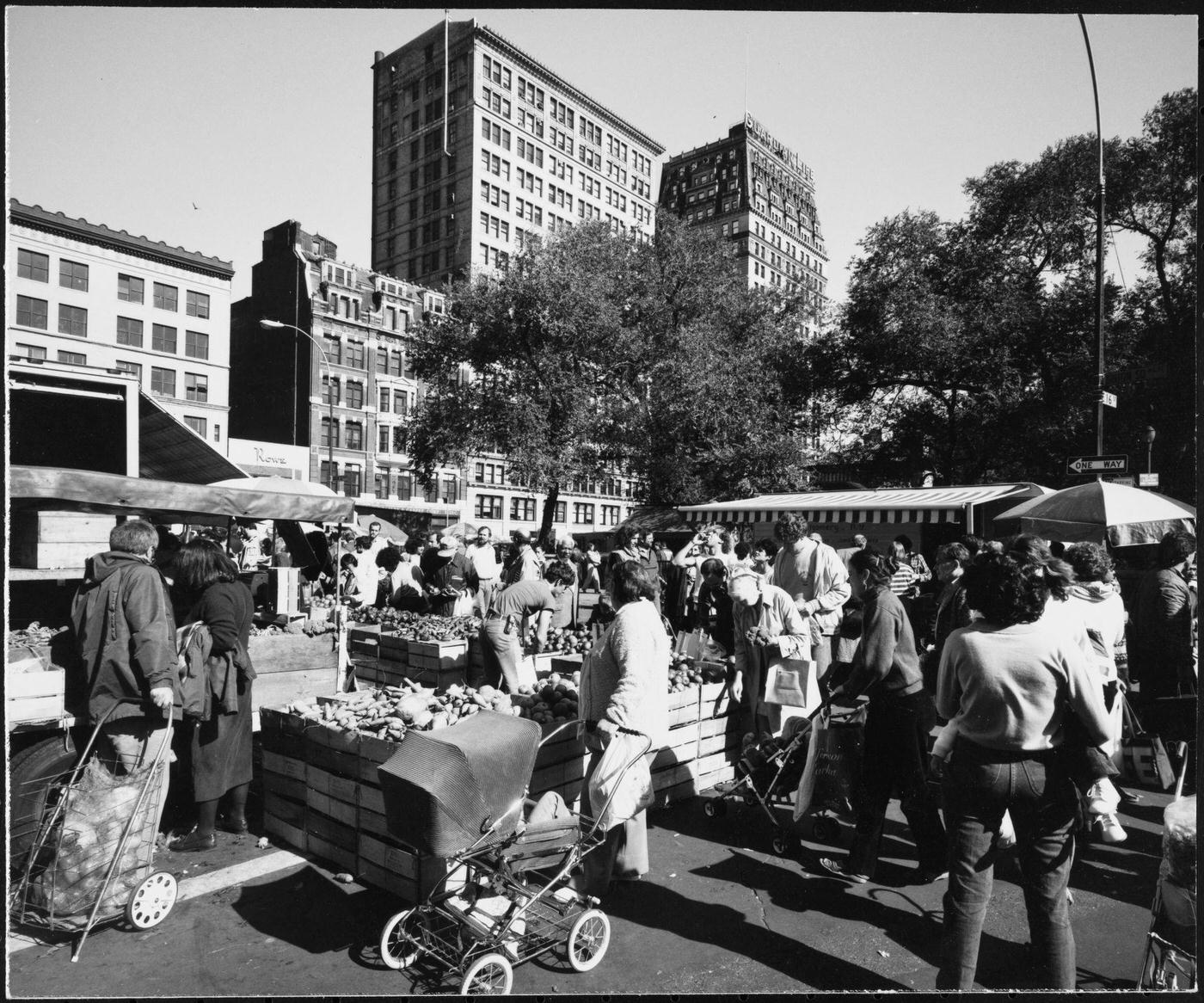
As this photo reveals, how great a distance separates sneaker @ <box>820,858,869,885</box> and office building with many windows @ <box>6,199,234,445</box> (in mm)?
20618

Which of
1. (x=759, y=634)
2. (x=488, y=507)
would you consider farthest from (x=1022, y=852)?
(x=488, y=507)

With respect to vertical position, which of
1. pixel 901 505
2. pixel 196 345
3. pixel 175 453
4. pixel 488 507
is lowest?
pixel 488 507

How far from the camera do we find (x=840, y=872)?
4.91 m

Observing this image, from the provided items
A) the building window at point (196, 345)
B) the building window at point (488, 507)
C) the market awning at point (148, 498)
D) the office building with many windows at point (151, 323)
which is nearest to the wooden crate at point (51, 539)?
the market awning at point (148, 498)

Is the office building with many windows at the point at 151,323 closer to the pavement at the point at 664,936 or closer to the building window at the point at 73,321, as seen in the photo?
the building window at the point at 73,321

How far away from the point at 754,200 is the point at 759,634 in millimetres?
96835

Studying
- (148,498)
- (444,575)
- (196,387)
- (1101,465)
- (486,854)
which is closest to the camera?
(486,854)

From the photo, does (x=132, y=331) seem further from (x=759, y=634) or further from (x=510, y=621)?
(x=759, y=634)

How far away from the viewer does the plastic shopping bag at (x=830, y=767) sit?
4918mm

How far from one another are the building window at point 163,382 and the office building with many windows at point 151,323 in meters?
0.05

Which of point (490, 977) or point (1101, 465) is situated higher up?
point (1101, 465)

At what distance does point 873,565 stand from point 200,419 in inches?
1910

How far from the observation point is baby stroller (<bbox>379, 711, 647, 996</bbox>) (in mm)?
3318

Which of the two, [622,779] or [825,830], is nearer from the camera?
[622,779]
